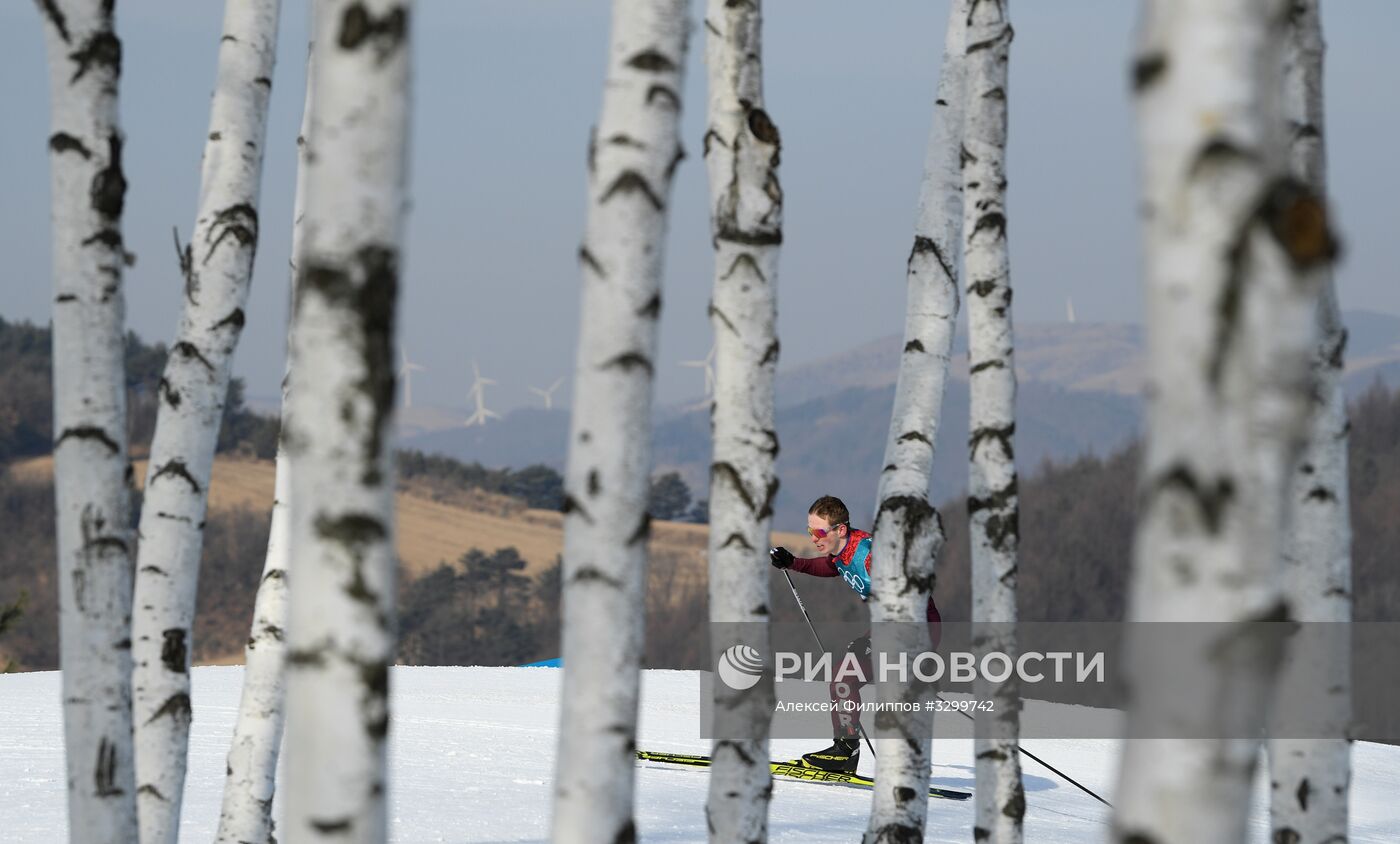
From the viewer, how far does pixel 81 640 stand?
320 centimetres

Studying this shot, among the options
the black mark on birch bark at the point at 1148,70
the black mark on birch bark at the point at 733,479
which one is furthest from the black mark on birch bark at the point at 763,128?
the black mark on birch bark at the point at 1148,70

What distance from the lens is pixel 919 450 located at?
5344 millimetres

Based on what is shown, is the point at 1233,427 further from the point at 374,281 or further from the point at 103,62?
the point at 103,62

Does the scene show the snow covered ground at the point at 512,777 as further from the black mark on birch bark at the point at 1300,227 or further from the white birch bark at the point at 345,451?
the black mark on birch bark at the point at 1300,227

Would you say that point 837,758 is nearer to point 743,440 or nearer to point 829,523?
point 829,523

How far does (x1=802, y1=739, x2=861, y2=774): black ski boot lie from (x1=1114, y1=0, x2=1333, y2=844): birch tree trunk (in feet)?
28.5

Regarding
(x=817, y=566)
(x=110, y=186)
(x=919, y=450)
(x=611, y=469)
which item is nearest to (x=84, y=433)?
(x=110, y=186)

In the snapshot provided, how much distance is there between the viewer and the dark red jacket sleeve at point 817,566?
841 cm

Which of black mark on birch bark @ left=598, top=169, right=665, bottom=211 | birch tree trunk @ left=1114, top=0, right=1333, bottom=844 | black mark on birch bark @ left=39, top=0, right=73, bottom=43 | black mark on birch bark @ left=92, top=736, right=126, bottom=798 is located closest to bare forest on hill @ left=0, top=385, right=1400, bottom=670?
black mark on birch bark @ left=92, top=736, right=126, bottom=798

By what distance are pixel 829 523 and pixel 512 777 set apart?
284 centimetres

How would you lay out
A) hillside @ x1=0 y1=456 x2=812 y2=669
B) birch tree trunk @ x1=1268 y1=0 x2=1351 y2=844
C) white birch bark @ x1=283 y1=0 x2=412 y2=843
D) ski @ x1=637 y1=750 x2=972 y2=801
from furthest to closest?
1. hillside @ x1=0 y1=456 x2=812 y2=669
2. ski @ x1=637 y1=750 x2=972 y2=801
3. birch tree trunk @ x1=1268 y1=0 x2=1351 y2=844
4. white birch bark @ x1=283 y1=0 x2=412 y2=843

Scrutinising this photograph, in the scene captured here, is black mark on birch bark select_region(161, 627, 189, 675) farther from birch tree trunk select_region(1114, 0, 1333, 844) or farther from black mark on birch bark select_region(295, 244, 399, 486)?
birch tree trunk select_region(1114, 0, 1333, 844)

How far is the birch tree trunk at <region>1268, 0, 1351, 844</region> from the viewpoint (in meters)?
3.41

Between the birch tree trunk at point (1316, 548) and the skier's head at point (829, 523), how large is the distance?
4687 millimetres
